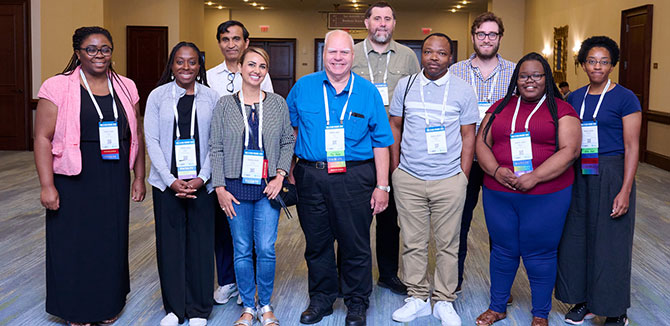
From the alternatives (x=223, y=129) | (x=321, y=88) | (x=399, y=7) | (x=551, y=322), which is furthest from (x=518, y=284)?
(x=399, y=7)

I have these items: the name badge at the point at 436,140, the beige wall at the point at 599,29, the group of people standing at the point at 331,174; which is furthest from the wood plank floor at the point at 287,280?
the beige wall at the point at 599,29

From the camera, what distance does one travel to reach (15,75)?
33.8ft

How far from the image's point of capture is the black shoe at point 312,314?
3.28 meters

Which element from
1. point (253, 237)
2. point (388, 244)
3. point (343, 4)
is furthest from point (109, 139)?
point (343, 4)

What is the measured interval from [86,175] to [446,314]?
1962 millimetres

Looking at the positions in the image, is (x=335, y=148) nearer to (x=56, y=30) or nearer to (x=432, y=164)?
(x=432, y=164)

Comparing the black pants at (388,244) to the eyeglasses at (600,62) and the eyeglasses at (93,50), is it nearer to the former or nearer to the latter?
the eyeglasses at (600,62)

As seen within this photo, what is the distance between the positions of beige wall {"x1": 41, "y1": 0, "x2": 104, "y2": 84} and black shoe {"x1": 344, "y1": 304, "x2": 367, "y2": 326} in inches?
346

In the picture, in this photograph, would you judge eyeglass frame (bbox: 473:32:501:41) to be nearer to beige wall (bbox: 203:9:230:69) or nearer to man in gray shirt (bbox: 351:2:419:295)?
man in gray shirt (bbox: 351:2:419:295)

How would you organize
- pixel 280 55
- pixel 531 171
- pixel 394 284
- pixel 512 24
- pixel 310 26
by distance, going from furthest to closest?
pixel 280 55
pixel 310 26
pixel 512 24
pixel 394 284
pixel 531 171

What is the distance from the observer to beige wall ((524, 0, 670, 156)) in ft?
29.3

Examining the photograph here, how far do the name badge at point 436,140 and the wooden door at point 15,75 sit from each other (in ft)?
29.7

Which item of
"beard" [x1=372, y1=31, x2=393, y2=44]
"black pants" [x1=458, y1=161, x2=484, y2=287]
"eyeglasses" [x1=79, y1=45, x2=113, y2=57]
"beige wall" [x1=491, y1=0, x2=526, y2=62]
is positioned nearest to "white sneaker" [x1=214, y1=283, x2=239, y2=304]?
"black pants" [x1=458, y1=161, x2=484, y2=287]

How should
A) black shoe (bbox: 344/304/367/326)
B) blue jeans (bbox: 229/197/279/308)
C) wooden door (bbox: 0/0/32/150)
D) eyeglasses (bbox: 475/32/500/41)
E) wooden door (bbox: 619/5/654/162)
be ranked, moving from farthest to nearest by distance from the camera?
wooden door (bbox: 0/0/32/150) < wooden door (bbox: 619/5/654/162) < eyeglasses (bbox: 475/32/500/41) < black shoe (bbox: 344/304/367/326) < blue jeans (bbox: 229/197/279/308)
